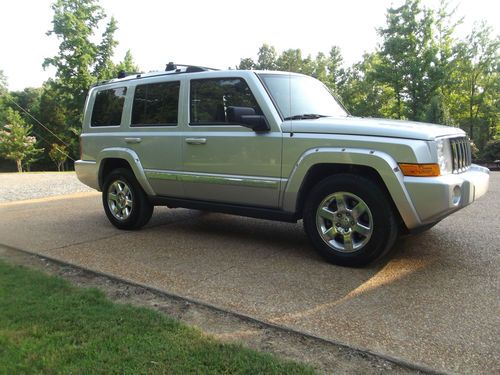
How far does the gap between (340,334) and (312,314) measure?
340 mm

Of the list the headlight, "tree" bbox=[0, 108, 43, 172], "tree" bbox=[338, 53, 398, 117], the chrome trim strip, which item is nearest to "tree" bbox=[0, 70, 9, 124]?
"tree" bbox=[0, 108, 43, 172]

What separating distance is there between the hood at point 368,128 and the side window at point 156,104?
1620 mm

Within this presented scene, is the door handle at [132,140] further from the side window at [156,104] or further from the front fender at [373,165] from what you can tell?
the front fender at [373,165]

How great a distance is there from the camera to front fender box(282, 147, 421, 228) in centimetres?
379

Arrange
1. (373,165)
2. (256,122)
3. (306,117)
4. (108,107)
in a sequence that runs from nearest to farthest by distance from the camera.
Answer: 1. (373,165)
2. (256,122)
3. (306,117)
4. (108,107)

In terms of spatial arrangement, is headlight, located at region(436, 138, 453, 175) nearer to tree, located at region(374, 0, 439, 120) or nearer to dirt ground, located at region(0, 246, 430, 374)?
dirt ground, located at region(0, 246, 430, 374)

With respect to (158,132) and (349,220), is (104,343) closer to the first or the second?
(349,220)

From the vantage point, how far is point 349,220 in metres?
4.09

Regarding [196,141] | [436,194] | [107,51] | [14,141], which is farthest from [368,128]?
[14,141]

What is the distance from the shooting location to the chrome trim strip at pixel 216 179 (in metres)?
4.53

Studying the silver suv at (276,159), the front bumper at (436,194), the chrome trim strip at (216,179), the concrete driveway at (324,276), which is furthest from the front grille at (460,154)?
the chrome trim strip at (216,179)

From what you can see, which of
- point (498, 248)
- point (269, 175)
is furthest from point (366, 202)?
point (498, 248)

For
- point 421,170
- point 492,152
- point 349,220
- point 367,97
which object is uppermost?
point 367,97

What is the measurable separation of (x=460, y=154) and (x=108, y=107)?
178 inches
